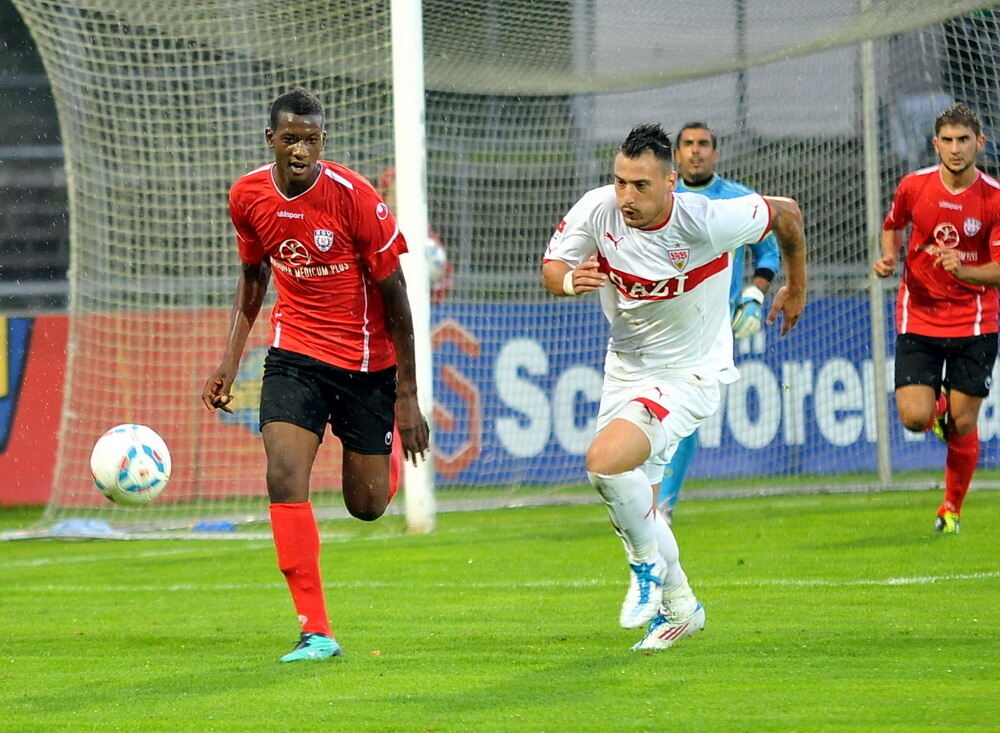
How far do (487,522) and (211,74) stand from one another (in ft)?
14.0

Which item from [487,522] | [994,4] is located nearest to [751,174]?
[994,4]

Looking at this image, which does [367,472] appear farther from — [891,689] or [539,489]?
[539,489]

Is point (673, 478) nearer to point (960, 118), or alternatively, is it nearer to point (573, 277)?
point (960, 118)

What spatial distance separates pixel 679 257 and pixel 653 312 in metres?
0.29

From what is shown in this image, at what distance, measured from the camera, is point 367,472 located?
6539mm

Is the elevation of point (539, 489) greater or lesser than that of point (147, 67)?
lesser

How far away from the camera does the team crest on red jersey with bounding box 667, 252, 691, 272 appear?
242 inches

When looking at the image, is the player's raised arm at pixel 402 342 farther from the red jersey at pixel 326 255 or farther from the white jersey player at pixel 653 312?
the white jersey player at pixel 653 312

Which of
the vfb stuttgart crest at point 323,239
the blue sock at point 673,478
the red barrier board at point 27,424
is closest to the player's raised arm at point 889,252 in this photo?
the blue sock at point 673,478

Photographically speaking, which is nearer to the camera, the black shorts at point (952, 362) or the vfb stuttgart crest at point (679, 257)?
the vfb stuttgart crest at point (679, 257)

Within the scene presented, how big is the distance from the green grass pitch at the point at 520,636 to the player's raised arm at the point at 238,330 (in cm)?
106

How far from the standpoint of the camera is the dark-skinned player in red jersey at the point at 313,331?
603cm

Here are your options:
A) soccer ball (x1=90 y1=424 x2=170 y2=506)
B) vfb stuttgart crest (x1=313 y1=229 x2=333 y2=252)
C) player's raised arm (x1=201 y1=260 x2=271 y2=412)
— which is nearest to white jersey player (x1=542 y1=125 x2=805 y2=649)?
vfb stuttgart crest (x1=313 y1=229 x2=333 y2=252)

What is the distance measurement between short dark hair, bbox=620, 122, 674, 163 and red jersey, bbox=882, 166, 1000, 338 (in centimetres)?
404
